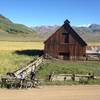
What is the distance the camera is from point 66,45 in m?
54.8

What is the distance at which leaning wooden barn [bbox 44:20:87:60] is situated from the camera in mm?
54219

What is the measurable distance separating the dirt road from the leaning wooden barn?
2514cm

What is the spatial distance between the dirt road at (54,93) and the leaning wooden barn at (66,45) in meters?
25.1

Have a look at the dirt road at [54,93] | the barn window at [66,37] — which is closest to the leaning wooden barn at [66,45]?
the barn window at [66,37]

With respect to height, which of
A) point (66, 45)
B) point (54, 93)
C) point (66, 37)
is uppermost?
point (66, 37)

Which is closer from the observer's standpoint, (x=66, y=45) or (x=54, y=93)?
(x=54, y=93)

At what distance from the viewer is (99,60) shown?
51719mm

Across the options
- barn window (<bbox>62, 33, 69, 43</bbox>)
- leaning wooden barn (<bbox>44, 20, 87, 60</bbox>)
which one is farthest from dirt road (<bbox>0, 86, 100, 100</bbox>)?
barn window (<bbox>62, 33, 69, 43</bbox>)

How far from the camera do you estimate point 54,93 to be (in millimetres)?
26625

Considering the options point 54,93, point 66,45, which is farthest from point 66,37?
point 54,93

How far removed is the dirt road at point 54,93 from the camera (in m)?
24.9

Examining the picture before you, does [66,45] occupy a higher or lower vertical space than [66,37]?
lower

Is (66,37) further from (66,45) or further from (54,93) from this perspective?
(54,93)

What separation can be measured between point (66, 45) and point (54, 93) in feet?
93.5
